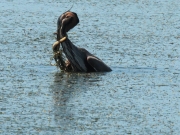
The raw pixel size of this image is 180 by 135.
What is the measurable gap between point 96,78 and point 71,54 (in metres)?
0.80

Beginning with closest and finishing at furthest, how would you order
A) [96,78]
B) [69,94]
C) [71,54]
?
[69,94]
[96,78]
[71,54]

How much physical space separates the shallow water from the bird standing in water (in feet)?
0.74

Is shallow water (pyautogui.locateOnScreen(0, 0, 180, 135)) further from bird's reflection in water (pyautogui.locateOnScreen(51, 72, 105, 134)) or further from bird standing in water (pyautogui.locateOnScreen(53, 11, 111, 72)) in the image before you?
bird standing in water (pyautogui.locateOnScreen(53, 11, 111, 72))

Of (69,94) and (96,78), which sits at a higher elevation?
(69,94)

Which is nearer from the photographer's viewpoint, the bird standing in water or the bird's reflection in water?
the bird's reflection in water

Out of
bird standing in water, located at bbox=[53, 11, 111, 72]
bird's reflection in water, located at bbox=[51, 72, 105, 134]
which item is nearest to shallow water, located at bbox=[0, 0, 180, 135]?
bird's reflection in water, located at bbox=[51, 72, 105, 134]

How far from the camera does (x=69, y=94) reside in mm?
14547

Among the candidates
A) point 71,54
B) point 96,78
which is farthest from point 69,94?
point 71,54

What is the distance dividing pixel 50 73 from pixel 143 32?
6.83 m

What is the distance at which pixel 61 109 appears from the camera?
13.2 meters

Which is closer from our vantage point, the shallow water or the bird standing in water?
the shallow water

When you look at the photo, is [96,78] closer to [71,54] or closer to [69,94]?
[71,54]

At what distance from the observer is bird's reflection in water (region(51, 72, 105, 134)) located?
12.2 m

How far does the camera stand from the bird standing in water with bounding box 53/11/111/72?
54.6ft
